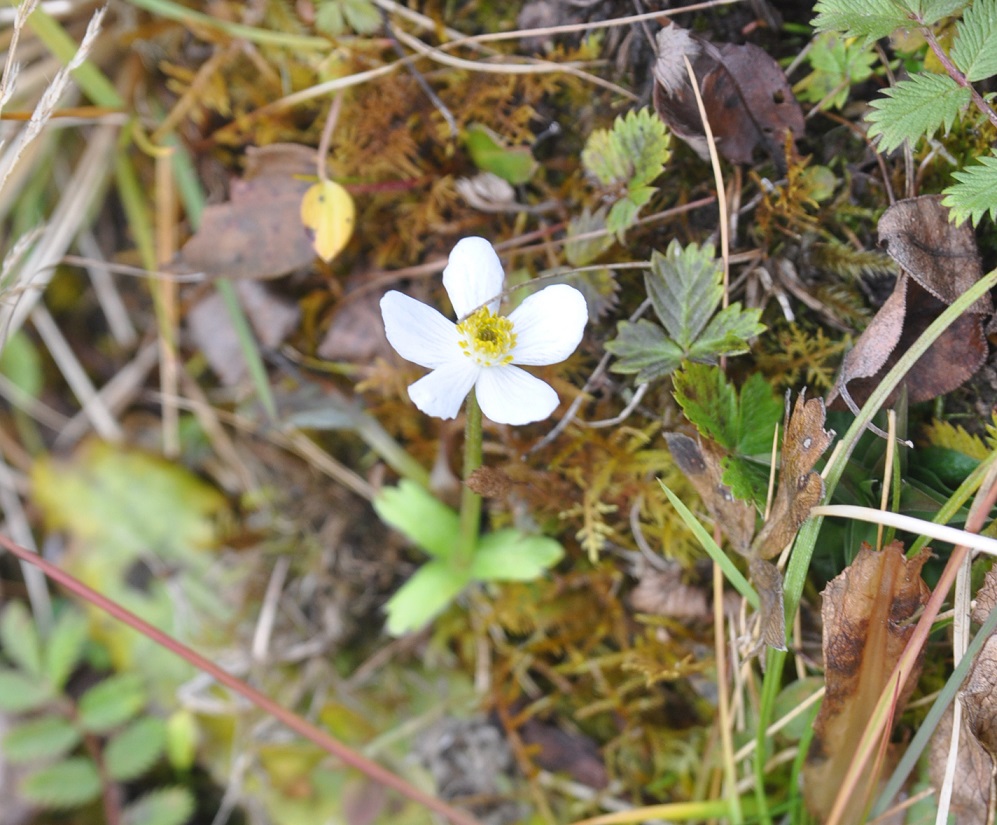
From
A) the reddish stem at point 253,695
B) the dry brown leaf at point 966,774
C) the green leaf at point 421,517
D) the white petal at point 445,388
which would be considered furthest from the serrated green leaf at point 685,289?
the reddish stem at point 253,695

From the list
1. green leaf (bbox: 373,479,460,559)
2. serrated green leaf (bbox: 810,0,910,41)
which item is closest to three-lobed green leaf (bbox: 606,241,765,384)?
serrated green leaf (bbox: 810,0,910,41)

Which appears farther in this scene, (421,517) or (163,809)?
(163,809)

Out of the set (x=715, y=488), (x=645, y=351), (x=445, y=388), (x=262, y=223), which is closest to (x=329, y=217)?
(x=262, y=223)

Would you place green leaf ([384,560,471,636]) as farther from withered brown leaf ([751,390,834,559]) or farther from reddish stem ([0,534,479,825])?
withered brown leaf ([751,390,834,559])

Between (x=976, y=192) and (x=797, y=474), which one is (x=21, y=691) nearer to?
(x=797, y=474)

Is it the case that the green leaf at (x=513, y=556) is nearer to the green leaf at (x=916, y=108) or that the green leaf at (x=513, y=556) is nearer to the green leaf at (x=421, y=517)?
the green leaf at (x=421, y=517)

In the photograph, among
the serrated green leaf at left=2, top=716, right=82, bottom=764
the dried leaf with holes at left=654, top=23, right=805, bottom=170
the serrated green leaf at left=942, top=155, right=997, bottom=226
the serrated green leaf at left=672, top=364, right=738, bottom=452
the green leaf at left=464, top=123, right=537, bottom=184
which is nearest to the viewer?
the serrated green leaf at left=942, top=155, right=997, bottom=226
